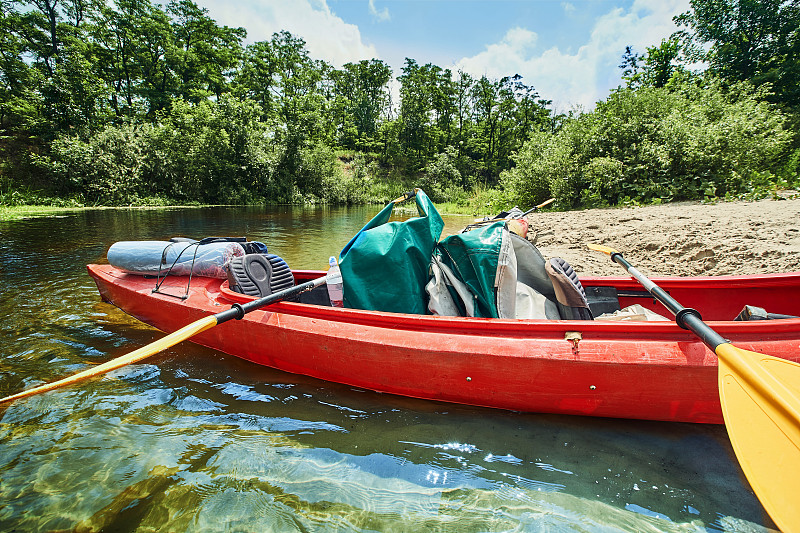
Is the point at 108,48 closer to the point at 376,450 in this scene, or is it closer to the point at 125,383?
the point at 125,383

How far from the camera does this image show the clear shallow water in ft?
5.69

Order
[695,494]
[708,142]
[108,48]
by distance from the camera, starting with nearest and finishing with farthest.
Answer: [695,494]
[708,142]
[108,48]

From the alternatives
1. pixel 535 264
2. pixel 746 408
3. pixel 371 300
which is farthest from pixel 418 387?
pixel 746 408

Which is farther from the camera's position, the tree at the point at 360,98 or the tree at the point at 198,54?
the tree at the point at 360,98

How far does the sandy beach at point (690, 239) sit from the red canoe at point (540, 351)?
6.64 ft

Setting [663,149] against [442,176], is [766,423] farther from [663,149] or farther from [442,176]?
[442,176]

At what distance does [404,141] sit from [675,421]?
4346cm

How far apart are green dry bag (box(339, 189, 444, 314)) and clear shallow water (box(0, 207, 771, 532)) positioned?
753 mm

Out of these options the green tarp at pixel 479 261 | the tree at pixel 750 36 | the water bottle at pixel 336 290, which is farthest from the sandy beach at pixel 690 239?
the tree at pixel 750 36

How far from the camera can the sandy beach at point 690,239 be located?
4438 millimetres

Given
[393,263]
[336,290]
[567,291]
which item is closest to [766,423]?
[567,291]

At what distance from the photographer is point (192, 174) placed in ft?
84.4

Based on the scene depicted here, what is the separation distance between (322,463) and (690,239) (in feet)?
19.6

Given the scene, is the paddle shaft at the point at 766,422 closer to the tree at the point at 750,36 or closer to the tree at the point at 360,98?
the tree at the point at 750,36
